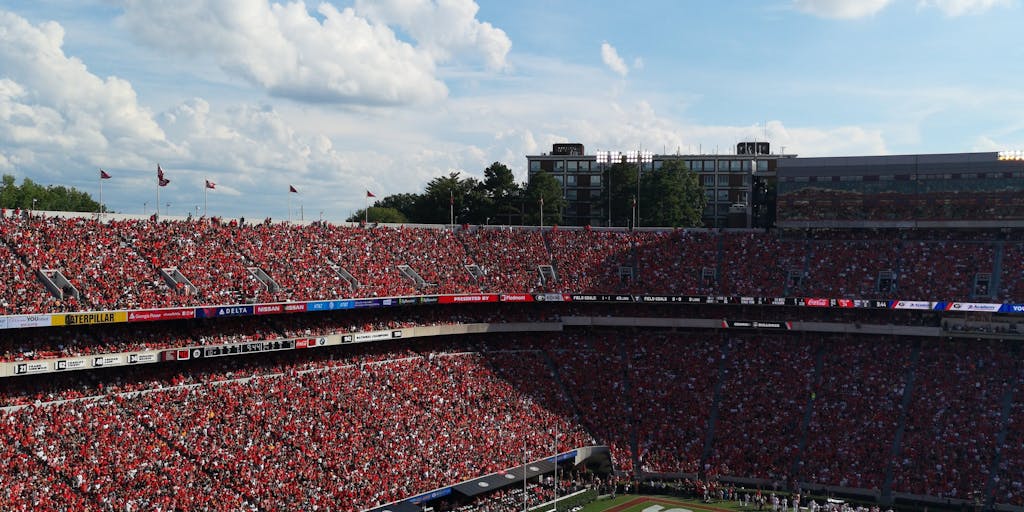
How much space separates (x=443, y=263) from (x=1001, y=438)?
126 feet

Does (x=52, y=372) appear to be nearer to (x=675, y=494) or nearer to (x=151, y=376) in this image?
(x=151, y=376)

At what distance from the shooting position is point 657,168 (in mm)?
107188

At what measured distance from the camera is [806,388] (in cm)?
5606

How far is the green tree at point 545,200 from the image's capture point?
99.4 metres

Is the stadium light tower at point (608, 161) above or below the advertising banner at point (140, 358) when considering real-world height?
above

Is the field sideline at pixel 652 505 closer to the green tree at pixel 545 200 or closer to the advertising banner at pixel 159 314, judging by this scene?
the advertising banner at pixel 159 314

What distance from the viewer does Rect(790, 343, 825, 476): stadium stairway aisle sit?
5156 centimetres

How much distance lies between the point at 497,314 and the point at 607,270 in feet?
32.0

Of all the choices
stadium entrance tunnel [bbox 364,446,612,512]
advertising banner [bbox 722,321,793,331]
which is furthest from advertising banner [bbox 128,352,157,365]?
advertising banner [bbox 722,321,793,331]

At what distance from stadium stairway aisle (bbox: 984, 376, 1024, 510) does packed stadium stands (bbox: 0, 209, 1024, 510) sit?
0.12 m

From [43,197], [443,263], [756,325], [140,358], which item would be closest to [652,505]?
[756,325]

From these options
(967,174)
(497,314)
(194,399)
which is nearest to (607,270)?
(497,314)

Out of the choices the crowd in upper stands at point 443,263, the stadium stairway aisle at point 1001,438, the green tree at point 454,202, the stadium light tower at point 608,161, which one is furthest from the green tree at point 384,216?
the stadium stairway aisle at point 1001,438

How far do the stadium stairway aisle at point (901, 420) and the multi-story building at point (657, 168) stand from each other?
51.4 meters
